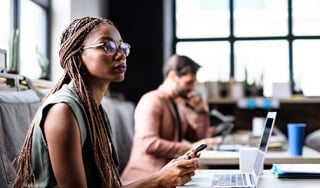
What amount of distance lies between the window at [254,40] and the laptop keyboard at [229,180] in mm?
3442

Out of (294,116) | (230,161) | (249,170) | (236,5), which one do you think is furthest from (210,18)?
(249,170)

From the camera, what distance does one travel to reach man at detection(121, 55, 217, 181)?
296cm

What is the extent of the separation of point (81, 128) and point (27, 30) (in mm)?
2260

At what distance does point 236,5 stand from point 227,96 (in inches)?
42.4

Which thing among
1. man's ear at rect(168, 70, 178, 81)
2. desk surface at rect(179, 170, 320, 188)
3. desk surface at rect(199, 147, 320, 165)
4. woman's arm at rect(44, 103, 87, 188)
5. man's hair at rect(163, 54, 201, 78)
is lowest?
desk surface at rect(199, 147, 320, 165)

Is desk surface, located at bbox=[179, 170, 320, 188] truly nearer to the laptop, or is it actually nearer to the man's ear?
the laptop

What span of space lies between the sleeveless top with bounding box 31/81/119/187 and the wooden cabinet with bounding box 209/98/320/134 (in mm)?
3673

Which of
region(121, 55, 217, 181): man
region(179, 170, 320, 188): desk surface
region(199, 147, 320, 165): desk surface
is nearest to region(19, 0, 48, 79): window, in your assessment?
region(121, 55, 217, 181): man

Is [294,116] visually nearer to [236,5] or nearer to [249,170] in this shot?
[236,5]

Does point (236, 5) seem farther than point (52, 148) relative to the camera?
Yes

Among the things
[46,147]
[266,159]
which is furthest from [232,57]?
[46,147]

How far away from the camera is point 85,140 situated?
1.51 metres

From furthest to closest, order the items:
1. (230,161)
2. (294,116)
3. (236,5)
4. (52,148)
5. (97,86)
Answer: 1. (236,5)
2. (294,116)
3. (230,161)
4. (97,86)
5. (52,148)

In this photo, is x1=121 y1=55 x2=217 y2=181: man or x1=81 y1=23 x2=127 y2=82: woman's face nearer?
x1=81 y1=23 x2=127 y2=82: woman's face
